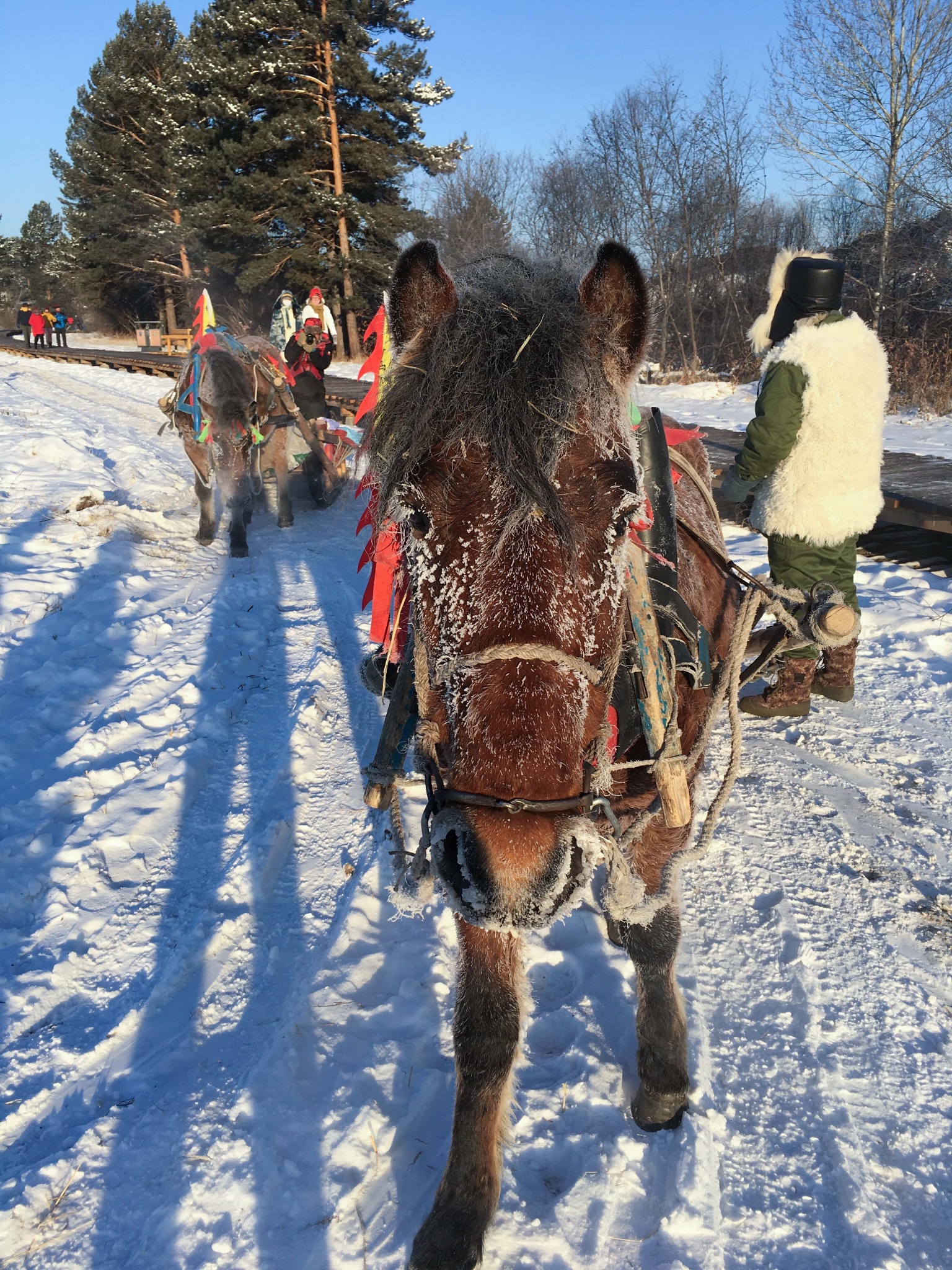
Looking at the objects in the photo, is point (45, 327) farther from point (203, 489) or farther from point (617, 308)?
point (617, 308)

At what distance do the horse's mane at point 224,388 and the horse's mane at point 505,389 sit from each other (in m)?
6.96

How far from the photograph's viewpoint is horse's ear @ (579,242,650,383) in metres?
1.88

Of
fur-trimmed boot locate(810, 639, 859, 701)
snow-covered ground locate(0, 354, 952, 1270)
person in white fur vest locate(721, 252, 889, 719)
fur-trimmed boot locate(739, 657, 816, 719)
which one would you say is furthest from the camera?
fur-trimmed boot locate(810, 639, 859, 701)

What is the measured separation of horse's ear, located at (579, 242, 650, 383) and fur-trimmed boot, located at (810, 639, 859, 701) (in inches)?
132

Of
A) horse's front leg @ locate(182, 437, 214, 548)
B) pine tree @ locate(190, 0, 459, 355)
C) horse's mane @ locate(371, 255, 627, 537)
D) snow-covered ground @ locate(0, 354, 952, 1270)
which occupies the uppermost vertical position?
pine tree @ locate(190, 0, 459, 355)

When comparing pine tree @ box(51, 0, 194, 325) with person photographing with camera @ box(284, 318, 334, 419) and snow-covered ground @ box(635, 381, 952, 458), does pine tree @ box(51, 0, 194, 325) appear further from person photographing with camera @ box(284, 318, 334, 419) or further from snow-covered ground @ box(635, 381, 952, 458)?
person photographing with camera @ box(284, 318, 334, 419)

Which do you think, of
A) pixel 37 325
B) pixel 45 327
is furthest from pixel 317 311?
pixel 45 327

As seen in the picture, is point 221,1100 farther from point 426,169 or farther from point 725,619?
point 426,169

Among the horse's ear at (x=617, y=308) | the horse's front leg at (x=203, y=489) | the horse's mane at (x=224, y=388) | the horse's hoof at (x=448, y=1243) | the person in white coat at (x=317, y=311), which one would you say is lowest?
the horse's hoof at (x=448, y=1243)

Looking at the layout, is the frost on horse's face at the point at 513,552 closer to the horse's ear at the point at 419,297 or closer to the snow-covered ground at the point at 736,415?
the horse's ear at the point at 419,297

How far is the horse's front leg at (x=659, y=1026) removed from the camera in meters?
2.29

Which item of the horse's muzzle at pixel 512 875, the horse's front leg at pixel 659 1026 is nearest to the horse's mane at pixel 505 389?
the horse's muzzle at pixel 512 875

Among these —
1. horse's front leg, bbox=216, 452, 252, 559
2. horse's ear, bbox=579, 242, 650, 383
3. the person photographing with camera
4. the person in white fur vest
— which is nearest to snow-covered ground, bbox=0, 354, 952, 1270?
the person in white fur vest

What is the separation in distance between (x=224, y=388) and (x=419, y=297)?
7.09 m
